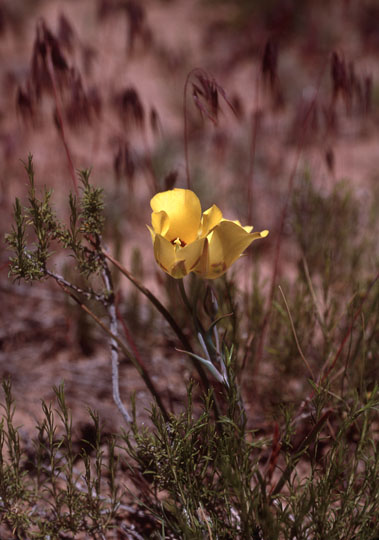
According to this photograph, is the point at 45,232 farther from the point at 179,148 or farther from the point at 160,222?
the point at 179,148

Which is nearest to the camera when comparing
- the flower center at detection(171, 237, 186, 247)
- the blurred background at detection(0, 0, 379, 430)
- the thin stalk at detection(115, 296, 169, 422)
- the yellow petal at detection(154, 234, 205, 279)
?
the yellow petal at detection(154, 234, 205, 279)

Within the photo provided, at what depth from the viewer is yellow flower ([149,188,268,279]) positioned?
87cm

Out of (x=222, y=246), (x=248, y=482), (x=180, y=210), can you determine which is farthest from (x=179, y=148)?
(x=248, y=482)

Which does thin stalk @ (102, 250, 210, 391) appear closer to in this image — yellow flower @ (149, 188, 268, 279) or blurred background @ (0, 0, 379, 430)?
yellow flower @ (149, 188, 268, 279)

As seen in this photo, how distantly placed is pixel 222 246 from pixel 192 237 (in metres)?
0.12

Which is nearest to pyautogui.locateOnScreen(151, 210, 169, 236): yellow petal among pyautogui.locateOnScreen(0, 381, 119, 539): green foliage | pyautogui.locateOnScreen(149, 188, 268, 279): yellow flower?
pyautogui.locateOnScreen(149, 188, 268, 279): yellow flower

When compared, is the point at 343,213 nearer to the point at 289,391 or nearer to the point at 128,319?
the point at 289,391

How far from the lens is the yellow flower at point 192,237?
2.86ft

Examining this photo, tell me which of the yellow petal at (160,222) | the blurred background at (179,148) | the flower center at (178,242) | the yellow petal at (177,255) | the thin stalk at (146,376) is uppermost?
the blurred background at (179,148)

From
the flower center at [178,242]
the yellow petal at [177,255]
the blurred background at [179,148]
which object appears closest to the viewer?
the yellow petal at [177,255]

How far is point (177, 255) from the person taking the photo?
2.86 feet

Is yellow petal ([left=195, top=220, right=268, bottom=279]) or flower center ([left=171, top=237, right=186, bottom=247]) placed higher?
flower center ([left=171, top=237, right=186, bottom=247])

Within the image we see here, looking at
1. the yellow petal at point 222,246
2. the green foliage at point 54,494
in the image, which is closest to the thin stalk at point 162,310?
the yellow petal at point 222,246

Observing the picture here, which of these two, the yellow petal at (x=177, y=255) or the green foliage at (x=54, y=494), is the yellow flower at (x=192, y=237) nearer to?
the yellow petal at (x=177, y=255)
